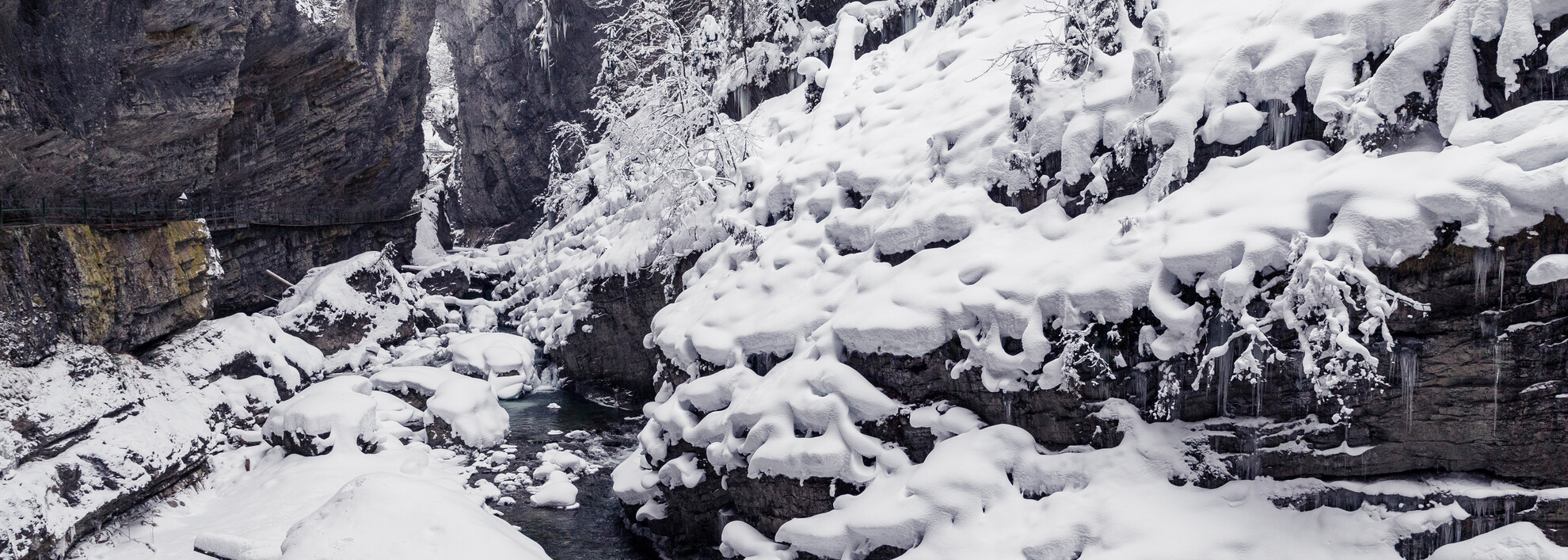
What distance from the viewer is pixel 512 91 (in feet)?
110

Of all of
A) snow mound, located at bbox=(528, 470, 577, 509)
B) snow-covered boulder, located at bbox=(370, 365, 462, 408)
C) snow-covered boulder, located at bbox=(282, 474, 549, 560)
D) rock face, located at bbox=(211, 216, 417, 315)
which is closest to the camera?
snow-covered boulder, located at bbox=(282, 474, 549, 560)

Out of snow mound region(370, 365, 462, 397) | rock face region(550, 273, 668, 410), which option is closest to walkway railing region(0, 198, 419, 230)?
snow mound region(370, 365, 462, 397)

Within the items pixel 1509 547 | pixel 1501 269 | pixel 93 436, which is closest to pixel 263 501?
pixel 93 436

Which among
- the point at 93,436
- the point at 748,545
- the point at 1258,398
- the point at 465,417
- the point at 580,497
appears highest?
the point at 1258,398

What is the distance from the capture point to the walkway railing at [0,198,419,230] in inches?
446

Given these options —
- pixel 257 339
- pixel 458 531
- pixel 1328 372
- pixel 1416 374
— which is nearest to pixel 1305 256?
pixel 1328 372

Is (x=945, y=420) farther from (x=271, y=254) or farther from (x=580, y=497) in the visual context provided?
(x=271, y=254)

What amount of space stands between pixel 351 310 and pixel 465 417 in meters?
8.35

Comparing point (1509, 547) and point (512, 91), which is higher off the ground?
point (512, 91)

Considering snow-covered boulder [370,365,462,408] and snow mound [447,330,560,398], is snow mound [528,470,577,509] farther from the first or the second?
snow mound [447,330,560,398]

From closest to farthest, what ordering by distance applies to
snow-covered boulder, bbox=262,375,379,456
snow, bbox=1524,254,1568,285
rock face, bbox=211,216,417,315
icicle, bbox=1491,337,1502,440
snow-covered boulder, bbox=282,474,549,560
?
snow, bbox=1524,254,1568,285, icicle, bbox=1491,337,1502,440, snow-covered boulder, bbox=282,474,549,560, snow-covered boulder, bbox=262,375,379,456, rock face, bbox=211,216,417,315

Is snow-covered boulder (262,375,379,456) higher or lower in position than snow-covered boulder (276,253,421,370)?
lower

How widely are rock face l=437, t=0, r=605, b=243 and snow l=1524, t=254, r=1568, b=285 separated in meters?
29.4

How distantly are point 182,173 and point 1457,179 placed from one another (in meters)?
19.1
